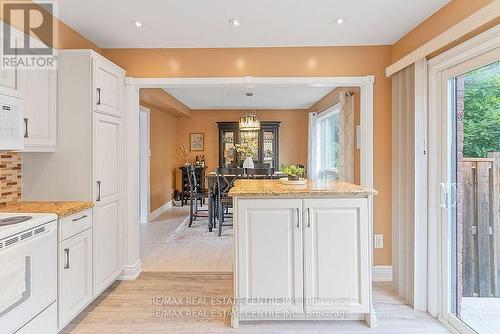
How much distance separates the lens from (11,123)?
2.02 metres

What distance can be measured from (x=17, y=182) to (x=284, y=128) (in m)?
6.38

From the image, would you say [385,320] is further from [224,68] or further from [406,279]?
[224,68]

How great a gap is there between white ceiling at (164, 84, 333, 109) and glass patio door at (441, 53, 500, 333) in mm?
2905

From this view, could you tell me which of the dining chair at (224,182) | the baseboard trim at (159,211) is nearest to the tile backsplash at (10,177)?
the dining chair at (224,182)

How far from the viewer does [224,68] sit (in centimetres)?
326

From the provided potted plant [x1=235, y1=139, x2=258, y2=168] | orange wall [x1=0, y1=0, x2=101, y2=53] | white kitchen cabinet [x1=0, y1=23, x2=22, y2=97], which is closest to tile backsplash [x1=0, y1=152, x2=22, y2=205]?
white kitchen cabinet [x1=0, y1=23, x2=22, y2=97]

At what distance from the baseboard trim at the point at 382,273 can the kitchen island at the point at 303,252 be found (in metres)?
1.04

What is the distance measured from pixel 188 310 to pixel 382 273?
206 centimetres

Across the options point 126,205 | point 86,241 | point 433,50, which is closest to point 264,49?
point 433,50

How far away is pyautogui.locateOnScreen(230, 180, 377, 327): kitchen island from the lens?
2273 mm

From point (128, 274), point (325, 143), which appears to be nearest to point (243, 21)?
point (128, 274)

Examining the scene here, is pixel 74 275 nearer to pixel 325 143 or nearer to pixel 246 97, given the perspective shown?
pixel 246 97

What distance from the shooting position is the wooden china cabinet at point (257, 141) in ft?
25.7

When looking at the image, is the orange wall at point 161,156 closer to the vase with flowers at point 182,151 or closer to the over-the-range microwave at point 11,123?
the vase with flowers at point 182,151
